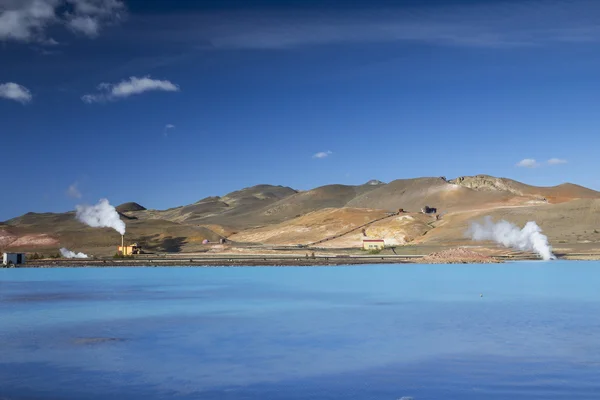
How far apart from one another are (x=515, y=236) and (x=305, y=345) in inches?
3173

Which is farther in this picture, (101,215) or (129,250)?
(101,215)

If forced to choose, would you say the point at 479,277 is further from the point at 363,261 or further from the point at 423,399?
the point at 423,399

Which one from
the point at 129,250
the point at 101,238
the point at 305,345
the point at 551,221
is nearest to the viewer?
the point at 305,345

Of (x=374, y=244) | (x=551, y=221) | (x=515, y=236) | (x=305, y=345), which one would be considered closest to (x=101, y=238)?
(x=374, y=244)

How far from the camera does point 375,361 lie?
19328 mm

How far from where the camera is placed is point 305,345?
22.3 m

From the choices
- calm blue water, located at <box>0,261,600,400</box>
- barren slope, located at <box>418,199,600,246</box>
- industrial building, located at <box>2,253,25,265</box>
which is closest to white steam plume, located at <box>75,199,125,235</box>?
industrial building, located at <box>2,253,25,265</box>

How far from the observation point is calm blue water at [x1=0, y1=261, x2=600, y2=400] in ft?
53.1

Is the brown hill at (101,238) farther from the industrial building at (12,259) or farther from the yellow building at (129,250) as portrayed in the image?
the industrial building at (12,259)

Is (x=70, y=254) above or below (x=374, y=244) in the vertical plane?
above

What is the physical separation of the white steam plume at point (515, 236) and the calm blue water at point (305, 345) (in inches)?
1764

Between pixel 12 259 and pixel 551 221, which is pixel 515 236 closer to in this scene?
pixel 551 221

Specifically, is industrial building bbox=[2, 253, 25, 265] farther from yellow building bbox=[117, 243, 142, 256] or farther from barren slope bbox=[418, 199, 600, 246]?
barren slope bbox=[418, 199, 600, 246]

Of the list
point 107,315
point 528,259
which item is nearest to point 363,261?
point 528,259
